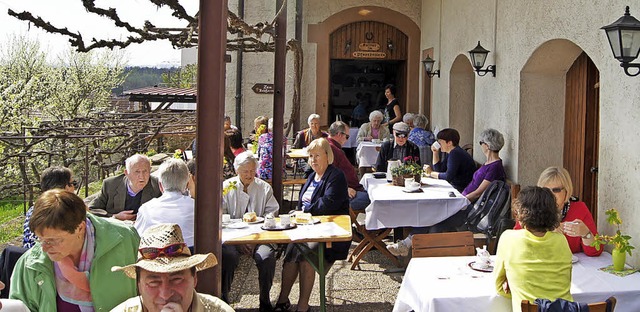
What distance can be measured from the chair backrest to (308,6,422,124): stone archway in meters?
9.42

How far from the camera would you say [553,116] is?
680cm

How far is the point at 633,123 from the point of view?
439 cm

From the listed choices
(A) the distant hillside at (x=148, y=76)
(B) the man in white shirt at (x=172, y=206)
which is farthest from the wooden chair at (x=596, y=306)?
(A) the distant hillside at (x=148, y=76)

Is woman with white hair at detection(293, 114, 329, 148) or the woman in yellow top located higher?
woman with white hair at detection(293, 114, 329, 148)

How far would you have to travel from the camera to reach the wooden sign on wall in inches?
548

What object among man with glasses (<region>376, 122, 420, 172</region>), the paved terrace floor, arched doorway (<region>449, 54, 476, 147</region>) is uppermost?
arched doorway (<region>449, 54, 476, 147</region>)

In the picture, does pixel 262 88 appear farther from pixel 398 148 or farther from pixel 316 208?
pixel 316 208

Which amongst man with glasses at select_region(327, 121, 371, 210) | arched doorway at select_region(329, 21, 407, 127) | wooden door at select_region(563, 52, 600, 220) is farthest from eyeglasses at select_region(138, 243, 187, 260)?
arched doorway at select_region(329, 21, 407, 127)

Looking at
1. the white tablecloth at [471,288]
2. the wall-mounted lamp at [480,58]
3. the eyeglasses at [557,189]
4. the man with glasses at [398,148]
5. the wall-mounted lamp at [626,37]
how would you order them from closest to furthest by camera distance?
the white tablecloth at [471,288] < the wall-mounted lamp at [626,37] < the eyeglasses at [557,189] < the wall-mounted lamp at [480,58] < the man with glasses at [398,148]

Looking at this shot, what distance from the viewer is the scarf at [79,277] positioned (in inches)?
116

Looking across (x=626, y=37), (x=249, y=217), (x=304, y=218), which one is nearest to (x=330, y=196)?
(x=304, y=218)

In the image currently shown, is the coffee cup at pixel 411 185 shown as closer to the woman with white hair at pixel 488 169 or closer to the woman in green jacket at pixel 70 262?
the woman with white hair at pixel 488 169

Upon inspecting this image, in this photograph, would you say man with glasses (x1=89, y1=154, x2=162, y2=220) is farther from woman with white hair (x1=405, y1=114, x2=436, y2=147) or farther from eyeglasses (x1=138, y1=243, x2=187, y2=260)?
woman with white hair (x1=405, y1=114, x2=436, y2=147)

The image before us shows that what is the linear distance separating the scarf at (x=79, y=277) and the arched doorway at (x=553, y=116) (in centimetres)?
494
